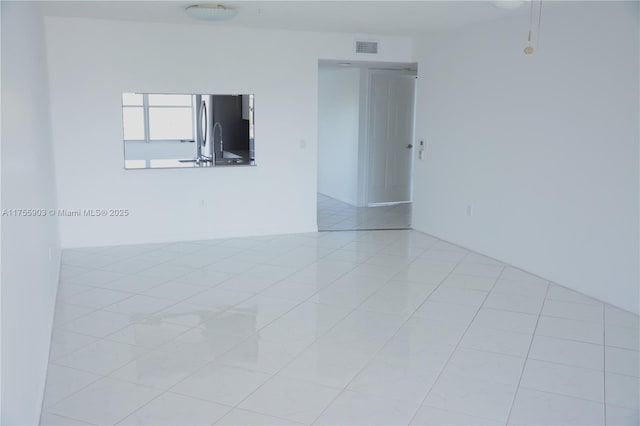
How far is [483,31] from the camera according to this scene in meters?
5.81

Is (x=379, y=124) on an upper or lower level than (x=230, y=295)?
upper

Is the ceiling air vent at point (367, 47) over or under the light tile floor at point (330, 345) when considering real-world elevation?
over

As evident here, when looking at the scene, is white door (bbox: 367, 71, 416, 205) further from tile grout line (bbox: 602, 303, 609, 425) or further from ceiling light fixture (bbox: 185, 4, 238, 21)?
tile grout line (bbox: 602, 303, 609, 425)

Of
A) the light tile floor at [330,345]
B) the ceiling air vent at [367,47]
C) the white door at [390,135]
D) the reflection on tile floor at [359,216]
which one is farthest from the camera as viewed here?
the white door at [390,135]

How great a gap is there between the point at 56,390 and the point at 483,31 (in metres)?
4.95

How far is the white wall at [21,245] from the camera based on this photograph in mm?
2033

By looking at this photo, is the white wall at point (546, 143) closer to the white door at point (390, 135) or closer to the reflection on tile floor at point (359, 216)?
the reflection on tile floor at point (359, 216)

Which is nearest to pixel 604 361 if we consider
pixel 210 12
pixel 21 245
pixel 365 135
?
pixel 21 245

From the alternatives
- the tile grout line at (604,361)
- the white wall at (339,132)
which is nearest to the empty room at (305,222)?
the tile grout line at (604,361)

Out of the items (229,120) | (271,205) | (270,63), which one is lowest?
(271,205)

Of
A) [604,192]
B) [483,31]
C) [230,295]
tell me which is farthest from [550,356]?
[483,31]

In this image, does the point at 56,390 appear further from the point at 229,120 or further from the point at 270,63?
the point at 270,63

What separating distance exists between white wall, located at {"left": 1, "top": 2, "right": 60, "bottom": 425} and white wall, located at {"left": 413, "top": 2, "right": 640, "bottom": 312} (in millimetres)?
3980

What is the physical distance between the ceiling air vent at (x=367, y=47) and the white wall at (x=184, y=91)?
10 centimetres
